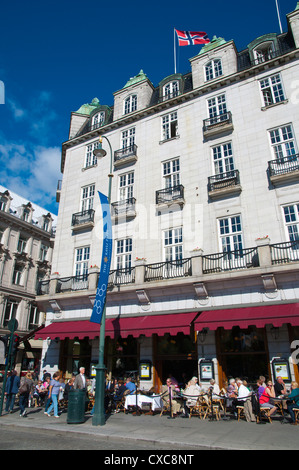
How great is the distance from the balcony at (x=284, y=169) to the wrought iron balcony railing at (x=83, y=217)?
456 inches

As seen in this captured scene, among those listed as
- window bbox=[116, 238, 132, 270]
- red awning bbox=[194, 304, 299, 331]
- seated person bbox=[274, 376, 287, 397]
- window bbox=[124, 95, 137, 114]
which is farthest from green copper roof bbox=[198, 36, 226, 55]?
seated person bbox=[274, 376, 287, 397]

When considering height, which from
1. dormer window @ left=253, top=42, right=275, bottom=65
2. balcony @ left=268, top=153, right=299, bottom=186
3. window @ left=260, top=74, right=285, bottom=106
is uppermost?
dormer window @ left=253, top=42, right=275, bottom=65

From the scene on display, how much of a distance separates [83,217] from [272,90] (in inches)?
557

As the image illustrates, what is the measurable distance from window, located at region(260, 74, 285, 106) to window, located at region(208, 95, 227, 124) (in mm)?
2359

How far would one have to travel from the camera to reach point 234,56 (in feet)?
70.1

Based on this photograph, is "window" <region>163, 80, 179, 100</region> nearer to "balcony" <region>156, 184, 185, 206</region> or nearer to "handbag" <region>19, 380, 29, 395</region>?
"balcony" <region>156, 184, 185, 206</region>

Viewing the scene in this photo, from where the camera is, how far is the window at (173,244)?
18375 mm

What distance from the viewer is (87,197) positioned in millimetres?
23750

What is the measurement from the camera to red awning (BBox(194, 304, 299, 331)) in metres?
13.2

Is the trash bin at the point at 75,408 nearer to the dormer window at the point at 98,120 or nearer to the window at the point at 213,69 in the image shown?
the window at the point at 213,69

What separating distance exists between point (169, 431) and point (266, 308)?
22.5 ft

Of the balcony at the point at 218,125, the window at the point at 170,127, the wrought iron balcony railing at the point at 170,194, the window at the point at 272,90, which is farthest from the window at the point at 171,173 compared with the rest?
the window at the point at 272,90
